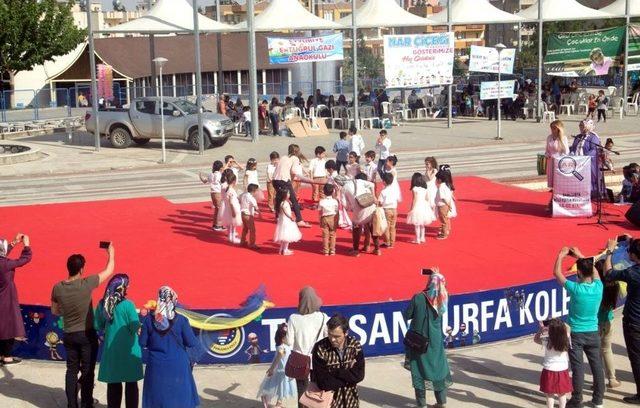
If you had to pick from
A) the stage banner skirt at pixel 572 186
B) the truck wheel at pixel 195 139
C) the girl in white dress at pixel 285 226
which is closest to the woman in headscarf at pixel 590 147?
the stage banner skirt at pixel 572 186

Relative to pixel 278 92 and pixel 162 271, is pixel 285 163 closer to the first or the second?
pixel 162 271

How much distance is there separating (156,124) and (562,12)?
1978 cm

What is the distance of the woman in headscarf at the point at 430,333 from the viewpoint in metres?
10.1

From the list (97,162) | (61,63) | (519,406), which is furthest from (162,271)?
(61,63)

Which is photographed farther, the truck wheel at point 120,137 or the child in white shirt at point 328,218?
the truck wheel at point 120,137

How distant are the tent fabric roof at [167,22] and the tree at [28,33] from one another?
16404mm

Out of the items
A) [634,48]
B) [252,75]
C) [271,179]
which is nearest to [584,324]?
[271,179]

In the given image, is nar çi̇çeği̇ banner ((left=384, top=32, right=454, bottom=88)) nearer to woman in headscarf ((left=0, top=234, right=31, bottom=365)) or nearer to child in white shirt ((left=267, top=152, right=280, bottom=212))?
child in white shirt ((left=267, top=152, right=280, bottom=212))

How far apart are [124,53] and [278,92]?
10.4 metres

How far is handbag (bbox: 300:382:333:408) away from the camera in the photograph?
8.62 meters

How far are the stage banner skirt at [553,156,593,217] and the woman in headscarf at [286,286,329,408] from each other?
11.7 metres

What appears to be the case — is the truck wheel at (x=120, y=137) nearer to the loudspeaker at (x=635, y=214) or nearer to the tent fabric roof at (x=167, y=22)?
the tent fabric roof at (x=167, y=22)

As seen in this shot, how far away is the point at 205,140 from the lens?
1387 inches

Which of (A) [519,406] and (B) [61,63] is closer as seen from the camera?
(A) [519,406]
